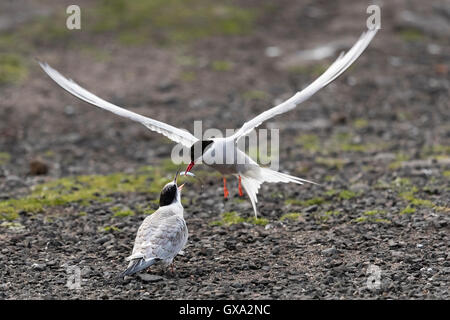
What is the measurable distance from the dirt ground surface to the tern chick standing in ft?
0.73

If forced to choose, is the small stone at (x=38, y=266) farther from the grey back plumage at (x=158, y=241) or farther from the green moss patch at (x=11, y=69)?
the green moss patch at (x=11, y=69)

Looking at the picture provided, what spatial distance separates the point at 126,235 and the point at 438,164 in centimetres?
459

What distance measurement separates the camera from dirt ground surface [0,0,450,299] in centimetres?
646

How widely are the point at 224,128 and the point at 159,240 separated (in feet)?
18.7

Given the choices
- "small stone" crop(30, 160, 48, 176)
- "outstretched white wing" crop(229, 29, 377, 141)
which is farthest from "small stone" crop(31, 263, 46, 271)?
"small stone" crop(30, 160, 48, 176)

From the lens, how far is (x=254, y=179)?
24.8 feet

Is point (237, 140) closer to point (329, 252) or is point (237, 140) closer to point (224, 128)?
point (329, 252)

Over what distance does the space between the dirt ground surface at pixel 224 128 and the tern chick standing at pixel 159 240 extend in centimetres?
22

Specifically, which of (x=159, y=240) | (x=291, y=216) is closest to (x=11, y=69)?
(x=291, y=216)

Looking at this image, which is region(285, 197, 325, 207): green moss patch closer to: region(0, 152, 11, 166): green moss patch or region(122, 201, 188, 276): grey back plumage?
region(122, 201, 188, 276): grey back plumage

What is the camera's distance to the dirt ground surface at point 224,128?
21.2 ft

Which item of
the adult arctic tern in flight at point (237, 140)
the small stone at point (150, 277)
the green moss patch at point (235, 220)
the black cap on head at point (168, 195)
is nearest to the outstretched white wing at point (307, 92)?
the adult arctic tern in flight at point (237, 140)

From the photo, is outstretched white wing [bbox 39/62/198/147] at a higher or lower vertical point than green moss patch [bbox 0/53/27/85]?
lower

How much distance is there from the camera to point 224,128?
38.8ft
